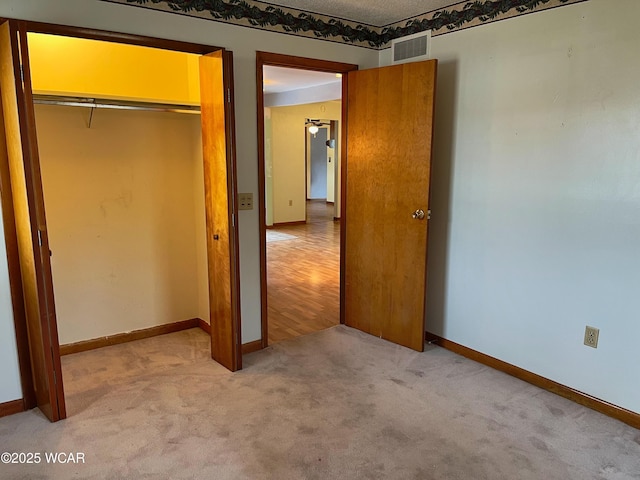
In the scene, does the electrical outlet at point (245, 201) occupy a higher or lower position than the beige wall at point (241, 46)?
lower

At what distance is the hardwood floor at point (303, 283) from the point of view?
4.02m

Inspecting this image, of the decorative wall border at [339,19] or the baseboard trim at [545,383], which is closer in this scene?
the baseboard trim at [545,383]

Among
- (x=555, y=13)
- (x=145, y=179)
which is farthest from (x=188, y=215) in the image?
(x=555, y=13)

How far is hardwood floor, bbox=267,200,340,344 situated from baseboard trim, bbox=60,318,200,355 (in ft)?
2.38

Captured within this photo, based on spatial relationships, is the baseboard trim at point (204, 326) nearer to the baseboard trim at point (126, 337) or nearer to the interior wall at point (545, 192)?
the baseboard trim at point (126, 337)

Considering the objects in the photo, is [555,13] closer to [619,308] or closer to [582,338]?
[619,308]

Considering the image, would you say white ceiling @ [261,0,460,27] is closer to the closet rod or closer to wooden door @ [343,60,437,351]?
wooden door @ [343,60,437,351]

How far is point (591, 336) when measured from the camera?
8.60 ft

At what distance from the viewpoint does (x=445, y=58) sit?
3232 millimetres

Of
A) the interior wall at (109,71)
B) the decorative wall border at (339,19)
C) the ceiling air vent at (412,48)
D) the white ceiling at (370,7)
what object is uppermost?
the white ceiling at (370,7)

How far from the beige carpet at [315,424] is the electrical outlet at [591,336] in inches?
14.9

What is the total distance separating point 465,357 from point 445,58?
214 cm

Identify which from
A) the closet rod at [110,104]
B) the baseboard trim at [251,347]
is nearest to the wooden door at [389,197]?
the baseboard trim at [251,347]

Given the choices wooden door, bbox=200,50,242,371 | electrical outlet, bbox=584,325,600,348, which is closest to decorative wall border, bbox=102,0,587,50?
wooden door, bbox=200,50,242,371
